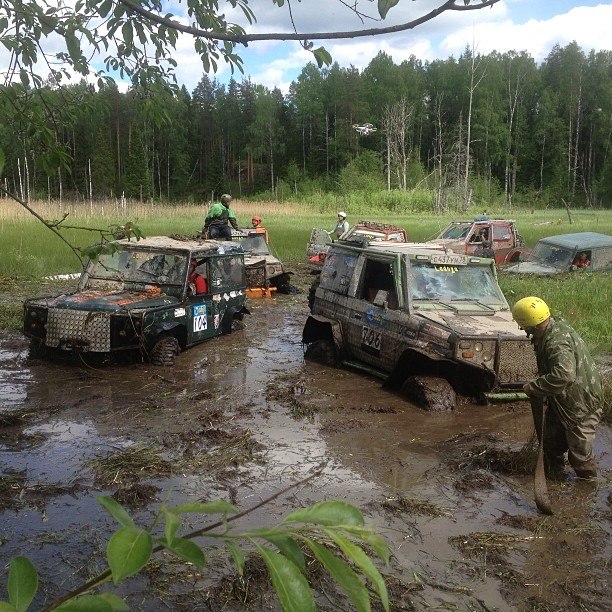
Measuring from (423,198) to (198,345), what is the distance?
47.4 metres

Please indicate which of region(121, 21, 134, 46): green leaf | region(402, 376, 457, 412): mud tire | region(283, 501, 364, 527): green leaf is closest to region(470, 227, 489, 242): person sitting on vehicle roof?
region(402, 376, 457, 412): mud tire

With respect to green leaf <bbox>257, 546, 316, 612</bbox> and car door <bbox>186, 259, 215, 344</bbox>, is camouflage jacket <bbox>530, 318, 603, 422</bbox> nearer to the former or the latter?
green leaf <bbox>257, 546, 316, 612</bbox>

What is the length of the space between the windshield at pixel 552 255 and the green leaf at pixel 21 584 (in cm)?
1861

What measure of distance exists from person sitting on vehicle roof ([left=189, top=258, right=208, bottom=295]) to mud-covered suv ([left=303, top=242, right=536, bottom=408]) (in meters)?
1.61

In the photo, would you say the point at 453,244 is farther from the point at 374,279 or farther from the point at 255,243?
the point at 374,279

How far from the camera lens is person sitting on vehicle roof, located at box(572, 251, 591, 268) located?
18453mm

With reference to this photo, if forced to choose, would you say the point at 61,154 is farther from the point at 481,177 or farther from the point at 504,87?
the point at 504,87

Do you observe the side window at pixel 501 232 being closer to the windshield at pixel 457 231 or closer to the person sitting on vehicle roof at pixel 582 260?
the windshield at pixel 457 231

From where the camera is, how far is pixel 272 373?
32.7 feet

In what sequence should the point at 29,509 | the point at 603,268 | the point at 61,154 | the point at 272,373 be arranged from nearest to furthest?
1. the point at 61,154
2. the point at 29,509
3. the point at 272,373
4. the point at 603,268

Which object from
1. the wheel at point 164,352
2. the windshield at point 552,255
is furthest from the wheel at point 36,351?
the windshield at point 552,255

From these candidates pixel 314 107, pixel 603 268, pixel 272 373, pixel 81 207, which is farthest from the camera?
pixel 314 107

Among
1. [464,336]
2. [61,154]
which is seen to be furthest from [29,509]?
[464,336]

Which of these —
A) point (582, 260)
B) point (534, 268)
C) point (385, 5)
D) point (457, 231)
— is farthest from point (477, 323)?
point (457, 231)
